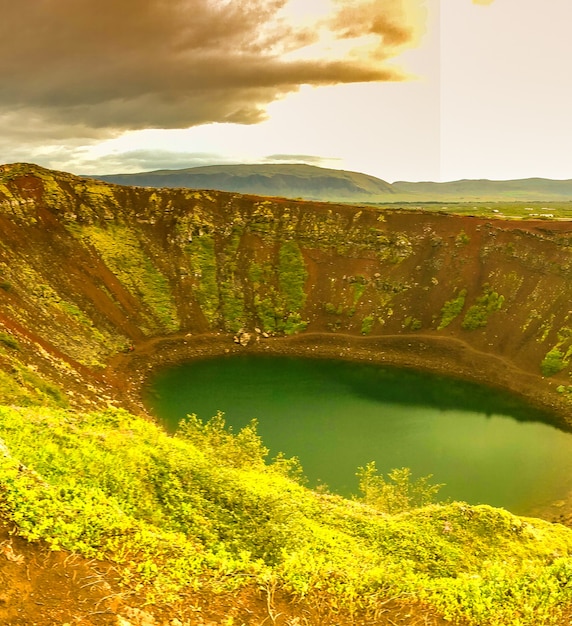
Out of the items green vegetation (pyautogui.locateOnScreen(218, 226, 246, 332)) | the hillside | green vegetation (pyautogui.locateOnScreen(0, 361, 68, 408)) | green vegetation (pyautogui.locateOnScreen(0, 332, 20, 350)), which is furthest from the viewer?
green vegetation (pyautogui.locateOnScreen(218, 226, 246, 332))

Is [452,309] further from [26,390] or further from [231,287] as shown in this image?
[26,390]

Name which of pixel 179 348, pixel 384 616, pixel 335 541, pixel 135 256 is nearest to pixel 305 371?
pixel 179 348

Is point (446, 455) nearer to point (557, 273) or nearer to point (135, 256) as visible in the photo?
point (557, 273)

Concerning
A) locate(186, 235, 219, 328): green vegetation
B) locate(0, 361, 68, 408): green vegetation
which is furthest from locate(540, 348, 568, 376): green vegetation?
locate(0, 361, 68, 408): green vegetation

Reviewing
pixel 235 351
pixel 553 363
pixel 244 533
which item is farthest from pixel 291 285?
pixel 244 533

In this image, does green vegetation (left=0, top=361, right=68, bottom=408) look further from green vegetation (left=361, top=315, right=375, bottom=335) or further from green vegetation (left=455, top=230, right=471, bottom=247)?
green vegetation (left=455, top=230, right=471, bottom=247)

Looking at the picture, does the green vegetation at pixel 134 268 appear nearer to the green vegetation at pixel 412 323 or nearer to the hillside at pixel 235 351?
the hillside at pixel 235 351
